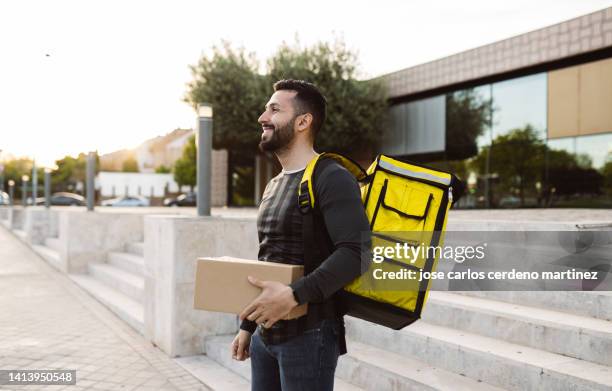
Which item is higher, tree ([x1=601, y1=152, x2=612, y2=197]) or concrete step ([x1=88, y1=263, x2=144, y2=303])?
tree ([x1=601, y1=152, x2=612, y2=197])

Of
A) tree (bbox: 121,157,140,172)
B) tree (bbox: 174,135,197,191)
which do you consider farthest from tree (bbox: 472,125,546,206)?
tree (bbox: 121,157,140,172)

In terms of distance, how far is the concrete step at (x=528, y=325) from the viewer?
3258mm

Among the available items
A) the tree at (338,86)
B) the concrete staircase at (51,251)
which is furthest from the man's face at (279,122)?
the tree at (338,86)

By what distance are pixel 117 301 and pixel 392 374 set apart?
16.9ft

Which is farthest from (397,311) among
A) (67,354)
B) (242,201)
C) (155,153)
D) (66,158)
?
(155,153)

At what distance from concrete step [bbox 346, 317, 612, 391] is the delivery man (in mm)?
1609

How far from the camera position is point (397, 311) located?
1.88m

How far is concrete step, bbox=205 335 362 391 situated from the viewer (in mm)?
4508

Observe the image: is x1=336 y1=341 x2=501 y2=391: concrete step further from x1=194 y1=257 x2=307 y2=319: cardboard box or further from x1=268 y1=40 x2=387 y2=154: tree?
x1=268 y1=40 x2=387 y2=154: tree

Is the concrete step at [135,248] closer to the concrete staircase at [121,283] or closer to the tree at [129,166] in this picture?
the concrete staircase at [121,283]

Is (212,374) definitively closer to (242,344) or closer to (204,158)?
(204,158)

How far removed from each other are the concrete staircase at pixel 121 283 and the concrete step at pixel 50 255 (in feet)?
5.53

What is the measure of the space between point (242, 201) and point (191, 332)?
27.8 metres

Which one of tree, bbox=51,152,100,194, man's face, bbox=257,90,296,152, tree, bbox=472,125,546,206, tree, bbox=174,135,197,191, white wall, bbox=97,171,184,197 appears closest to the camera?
man's face, bbox=257,90,296,152
